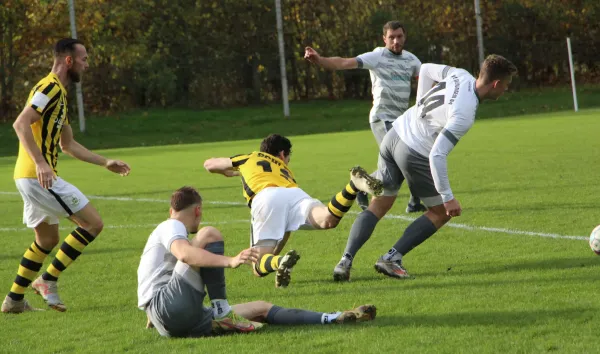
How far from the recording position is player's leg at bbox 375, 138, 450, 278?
784cm

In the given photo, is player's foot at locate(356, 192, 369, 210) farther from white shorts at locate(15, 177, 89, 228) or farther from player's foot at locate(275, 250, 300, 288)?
player's foot at locate(275, 250, 300, 288)

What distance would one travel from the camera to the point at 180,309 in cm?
602

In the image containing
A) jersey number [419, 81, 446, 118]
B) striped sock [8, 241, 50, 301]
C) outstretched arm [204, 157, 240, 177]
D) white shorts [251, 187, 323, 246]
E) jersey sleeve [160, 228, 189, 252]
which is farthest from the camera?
outstretched arm [204, 157, 240, 177]

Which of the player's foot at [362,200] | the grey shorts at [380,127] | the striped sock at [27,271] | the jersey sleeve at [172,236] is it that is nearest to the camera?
the jersey sleeve at [172,236]

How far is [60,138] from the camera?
7914mm

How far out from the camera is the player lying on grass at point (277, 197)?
7.40 m

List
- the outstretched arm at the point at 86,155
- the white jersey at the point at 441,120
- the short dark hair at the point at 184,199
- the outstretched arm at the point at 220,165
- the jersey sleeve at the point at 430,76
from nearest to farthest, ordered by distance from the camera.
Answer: the short dark hair at the point at 184,199 → the white jersey at the point at 441,120 → the outstretched arm at the point at 86,155 → the outstretched arm at the point at 220,165 → the jersey sleeve at the point at 430,76

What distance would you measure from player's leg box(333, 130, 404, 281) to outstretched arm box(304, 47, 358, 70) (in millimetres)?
1384

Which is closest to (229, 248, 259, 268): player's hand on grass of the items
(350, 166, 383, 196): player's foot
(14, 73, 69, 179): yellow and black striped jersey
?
(350, 166, 383, 196): player's foot

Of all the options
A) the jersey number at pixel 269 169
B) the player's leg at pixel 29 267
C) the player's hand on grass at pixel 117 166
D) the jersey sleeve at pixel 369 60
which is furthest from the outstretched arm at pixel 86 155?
the jersey sleeve at pixel 369 60

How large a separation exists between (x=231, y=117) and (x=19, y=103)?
7.61 meters

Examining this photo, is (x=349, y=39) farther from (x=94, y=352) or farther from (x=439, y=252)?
(x=94, y=352)

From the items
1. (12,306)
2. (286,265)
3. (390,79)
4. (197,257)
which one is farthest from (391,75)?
(197,257)

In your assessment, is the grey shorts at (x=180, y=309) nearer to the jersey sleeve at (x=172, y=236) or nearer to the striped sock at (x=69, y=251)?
the jersey sleeve at (x=172, y=236)
